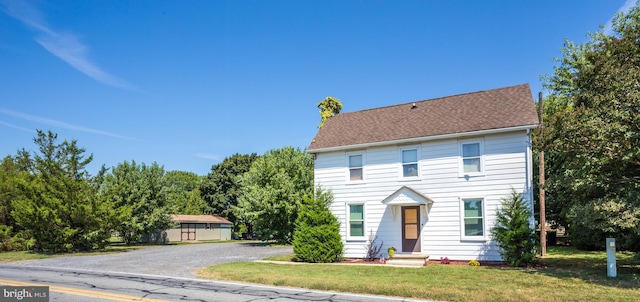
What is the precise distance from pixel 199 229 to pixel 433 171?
1535 inches

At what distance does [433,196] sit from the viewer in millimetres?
18484

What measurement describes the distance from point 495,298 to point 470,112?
1131cm

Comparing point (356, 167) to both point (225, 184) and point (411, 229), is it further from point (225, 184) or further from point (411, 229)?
point (225, 184)

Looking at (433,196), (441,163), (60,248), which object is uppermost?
(441,163)

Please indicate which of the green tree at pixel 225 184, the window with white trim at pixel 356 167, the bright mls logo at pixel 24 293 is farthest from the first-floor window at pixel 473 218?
the green tree at pixel 225 184

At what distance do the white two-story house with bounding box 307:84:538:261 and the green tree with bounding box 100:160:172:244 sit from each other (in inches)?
803

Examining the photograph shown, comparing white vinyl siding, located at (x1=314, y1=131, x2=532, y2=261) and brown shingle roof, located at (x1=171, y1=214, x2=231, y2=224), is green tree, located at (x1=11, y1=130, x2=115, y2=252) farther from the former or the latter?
Answer: brown shingle roof, located at (x1=171, y1=214, x2=231, y2=224)

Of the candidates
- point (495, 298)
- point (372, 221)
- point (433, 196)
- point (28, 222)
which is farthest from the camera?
point (28, 222)

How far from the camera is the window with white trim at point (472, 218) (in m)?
17.4

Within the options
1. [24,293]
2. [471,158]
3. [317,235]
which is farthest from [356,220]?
[24,293]

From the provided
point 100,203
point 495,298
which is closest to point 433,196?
point 495,298

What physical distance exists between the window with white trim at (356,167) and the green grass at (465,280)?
5.80 meters

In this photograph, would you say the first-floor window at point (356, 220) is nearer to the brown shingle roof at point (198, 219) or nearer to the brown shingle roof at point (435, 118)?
the brown shingle roof at point (435, 118)

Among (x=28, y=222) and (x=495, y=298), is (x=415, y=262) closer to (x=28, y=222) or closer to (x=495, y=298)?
(x=495, y=298)
